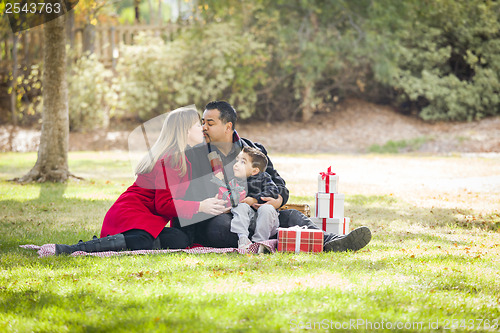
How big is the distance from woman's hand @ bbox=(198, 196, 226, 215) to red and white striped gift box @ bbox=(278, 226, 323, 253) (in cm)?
53

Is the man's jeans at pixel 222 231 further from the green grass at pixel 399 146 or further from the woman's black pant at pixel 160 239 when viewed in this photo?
the green grass at pixel 399 146

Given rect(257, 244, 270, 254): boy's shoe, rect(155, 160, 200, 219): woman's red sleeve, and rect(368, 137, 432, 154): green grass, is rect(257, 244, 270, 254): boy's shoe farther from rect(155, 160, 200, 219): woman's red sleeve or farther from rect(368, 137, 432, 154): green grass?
rect(368, 137, 432, 154): green grass

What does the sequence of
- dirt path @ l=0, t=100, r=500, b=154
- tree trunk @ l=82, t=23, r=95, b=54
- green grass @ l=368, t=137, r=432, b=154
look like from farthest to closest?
tree trunk @ l=82, t=23, r=95, b=54, green grass @ l=368, t=137, r=432, b=154, dirt path @ l=0, t=100, r=500, b=154

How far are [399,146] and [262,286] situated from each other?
571 inches

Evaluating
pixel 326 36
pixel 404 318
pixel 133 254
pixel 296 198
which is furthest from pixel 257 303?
pixel 326 36

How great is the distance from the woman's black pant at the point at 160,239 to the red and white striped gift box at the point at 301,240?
2.80 ft

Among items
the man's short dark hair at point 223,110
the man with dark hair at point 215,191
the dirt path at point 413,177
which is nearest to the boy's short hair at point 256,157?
the man with dark hair at point 215,191

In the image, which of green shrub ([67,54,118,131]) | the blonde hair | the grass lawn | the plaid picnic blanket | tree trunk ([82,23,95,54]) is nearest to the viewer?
the grass lawn

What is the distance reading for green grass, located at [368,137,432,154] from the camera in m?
17.1

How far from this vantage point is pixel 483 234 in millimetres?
5863

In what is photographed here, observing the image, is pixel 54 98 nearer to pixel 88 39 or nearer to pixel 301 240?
pixel 301 240

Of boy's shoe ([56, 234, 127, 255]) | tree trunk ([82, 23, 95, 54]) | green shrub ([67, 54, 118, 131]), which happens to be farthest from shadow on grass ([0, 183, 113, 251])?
tree trunk ([82, 23, 95, 54])

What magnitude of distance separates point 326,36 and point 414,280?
1657cm

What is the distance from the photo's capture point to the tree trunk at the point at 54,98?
9602 millimetres
